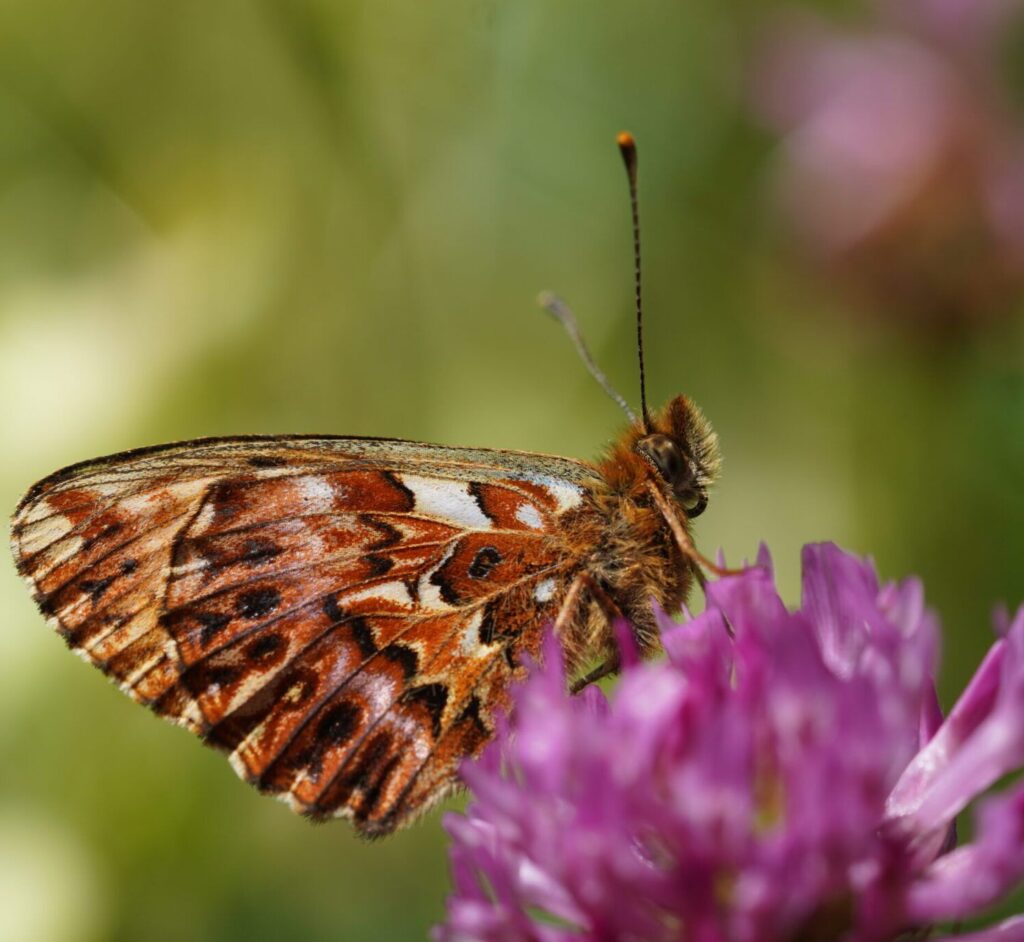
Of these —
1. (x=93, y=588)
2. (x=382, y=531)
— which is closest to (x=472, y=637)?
(x=382, y=531)

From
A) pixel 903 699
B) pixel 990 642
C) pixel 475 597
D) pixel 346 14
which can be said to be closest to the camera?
pixel 903 699

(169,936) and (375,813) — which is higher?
(375,813)

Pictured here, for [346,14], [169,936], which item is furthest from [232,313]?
[169,936]

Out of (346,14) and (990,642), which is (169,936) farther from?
(346,14)

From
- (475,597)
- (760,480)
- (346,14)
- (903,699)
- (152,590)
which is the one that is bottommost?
(760,480)

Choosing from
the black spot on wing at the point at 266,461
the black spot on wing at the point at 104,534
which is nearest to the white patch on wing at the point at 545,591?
the black spot on wing at the point at 266,461

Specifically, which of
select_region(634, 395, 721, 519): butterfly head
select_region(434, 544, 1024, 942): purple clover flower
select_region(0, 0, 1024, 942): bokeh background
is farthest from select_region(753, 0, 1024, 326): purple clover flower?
select_region(434, 544, 1024, 942): purple clover flower
